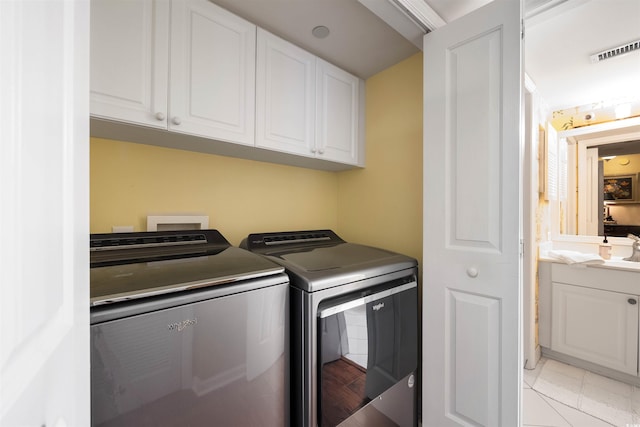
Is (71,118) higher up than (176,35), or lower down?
lower down

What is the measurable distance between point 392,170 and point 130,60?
5.35 feet

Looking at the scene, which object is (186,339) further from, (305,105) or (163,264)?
(305,105)

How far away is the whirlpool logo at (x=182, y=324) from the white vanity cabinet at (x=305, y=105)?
0.98 metres

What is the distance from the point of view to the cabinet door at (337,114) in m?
1.81

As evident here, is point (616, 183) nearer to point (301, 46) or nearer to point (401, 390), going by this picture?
point (401, 390)

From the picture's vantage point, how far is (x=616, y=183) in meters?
2.40

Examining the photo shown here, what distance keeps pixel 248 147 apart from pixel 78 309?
3.96 ft

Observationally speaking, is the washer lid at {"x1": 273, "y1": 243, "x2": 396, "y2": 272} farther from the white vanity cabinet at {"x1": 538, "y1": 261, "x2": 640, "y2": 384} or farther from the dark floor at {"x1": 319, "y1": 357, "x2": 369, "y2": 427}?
the white vanity cabinet at {"x1": 538, "y1": 261, "x2": 640, "y2": 384}

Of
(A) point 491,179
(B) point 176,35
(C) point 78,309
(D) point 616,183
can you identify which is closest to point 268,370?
(C) point 78,309

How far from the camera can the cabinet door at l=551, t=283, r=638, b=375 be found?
1951 mm

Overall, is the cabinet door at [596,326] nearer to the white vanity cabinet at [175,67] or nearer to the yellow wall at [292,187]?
the yellow wall at [292,187]

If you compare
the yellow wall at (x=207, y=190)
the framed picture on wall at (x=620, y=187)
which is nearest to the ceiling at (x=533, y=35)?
the framed picture on wall at (x=620, y=187)

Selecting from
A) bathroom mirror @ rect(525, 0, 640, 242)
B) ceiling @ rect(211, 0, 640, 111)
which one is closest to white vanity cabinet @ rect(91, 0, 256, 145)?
ceiling @ rect(211, 0, 640, 111)

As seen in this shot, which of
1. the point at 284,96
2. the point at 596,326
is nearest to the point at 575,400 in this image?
the point at 596,326
